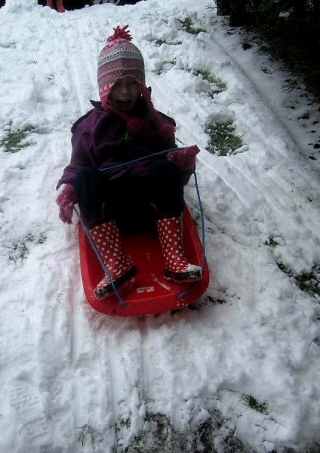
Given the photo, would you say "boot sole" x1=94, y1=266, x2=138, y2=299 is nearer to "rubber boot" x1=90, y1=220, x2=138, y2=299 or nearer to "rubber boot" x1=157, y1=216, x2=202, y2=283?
"rubber boot" x1=90, y1=220, x2=138, y2=299

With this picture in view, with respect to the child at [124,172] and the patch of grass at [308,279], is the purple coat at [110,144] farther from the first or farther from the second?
the patch of grass at [308,279]

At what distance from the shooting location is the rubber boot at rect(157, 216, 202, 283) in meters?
1.85

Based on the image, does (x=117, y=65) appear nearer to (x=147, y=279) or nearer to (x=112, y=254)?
(x=112, y=254)

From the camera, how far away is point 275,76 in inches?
149

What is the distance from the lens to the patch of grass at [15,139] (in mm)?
2946

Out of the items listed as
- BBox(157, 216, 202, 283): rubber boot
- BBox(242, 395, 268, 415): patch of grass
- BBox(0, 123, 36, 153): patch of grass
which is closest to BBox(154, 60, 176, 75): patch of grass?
BBox(0, 123, 36, 153): patch of grass

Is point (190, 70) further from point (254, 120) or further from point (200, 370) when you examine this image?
point (200, 370)

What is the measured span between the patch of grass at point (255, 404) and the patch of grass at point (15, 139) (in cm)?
220

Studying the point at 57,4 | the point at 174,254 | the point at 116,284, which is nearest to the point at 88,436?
the point at 116,284

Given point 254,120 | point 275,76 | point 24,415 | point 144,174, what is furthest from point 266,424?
point 275,76

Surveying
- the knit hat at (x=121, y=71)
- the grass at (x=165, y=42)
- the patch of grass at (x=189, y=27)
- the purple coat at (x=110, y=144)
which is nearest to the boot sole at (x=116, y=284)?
the purple coat at (x=110, y=144)

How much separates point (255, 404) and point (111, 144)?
1411mm

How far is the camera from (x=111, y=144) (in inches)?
87.4

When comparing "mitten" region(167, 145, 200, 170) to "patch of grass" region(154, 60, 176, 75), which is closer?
"mitten" region(167, 145, 200, 170)
